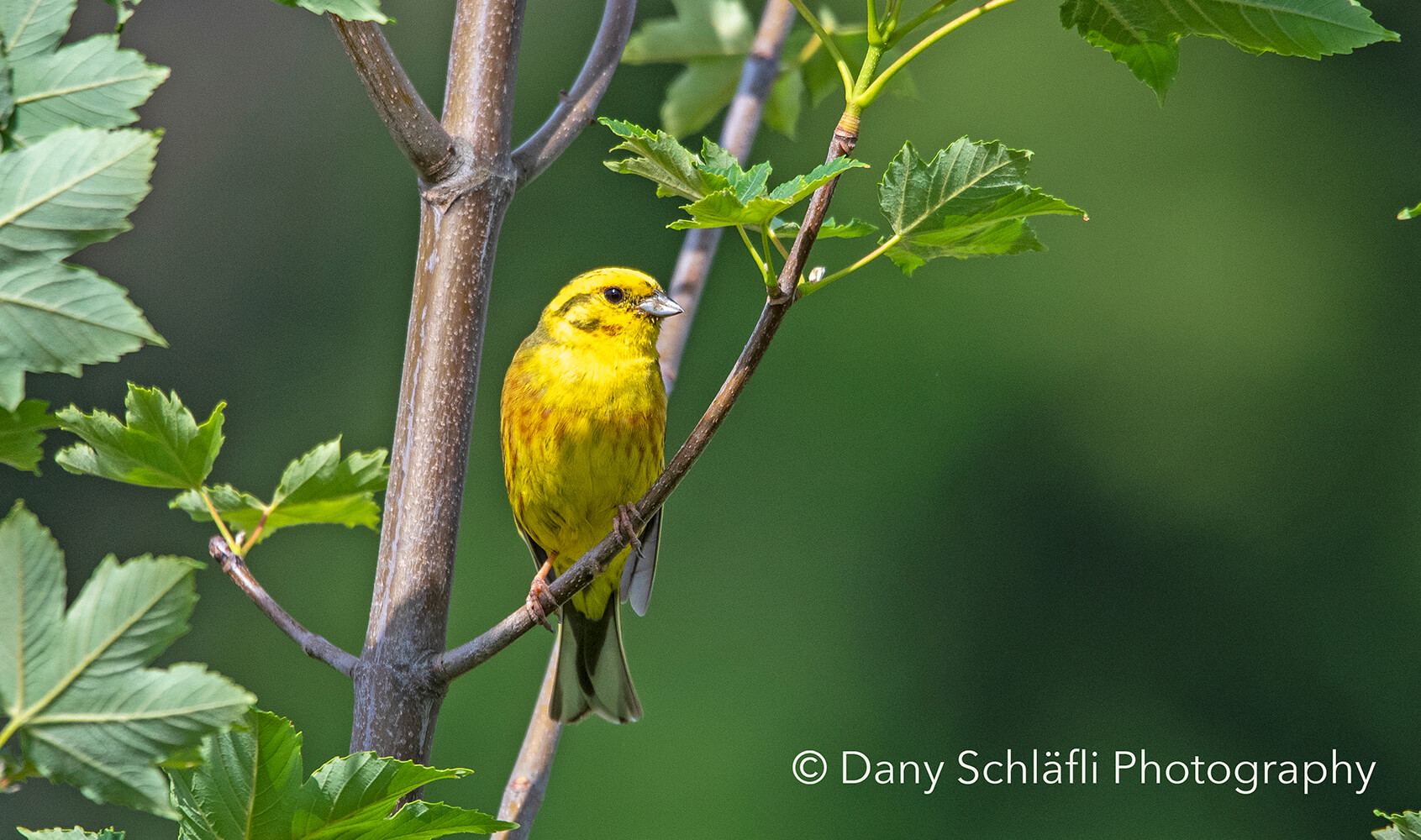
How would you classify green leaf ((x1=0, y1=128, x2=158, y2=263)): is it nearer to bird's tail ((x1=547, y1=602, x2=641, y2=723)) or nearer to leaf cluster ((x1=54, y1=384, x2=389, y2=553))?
leaf cluster ((x1=54, y1=384, x2=389, y2=553))

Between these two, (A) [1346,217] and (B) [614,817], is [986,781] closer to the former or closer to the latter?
(B) [614,817]

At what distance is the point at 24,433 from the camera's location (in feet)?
2.80

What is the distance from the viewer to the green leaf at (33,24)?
28.6 inches

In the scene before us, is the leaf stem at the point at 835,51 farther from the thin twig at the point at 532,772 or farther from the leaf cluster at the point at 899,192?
the thin twig at the point at 532,772

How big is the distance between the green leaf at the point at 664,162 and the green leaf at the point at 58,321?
40 centimetres

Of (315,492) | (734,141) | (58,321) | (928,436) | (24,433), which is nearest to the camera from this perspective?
(58,321)

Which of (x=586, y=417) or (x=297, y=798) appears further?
(x=586, y=417)

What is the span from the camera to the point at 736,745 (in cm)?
688

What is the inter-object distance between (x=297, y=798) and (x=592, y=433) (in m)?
1.49

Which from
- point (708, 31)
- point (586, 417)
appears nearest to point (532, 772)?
point (586, 417)

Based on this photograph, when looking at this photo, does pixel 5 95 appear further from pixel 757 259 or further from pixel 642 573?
pixel 642 573

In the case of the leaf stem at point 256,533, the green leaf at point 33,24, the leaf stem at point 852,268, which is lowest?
the leaf stem at point 256,533
